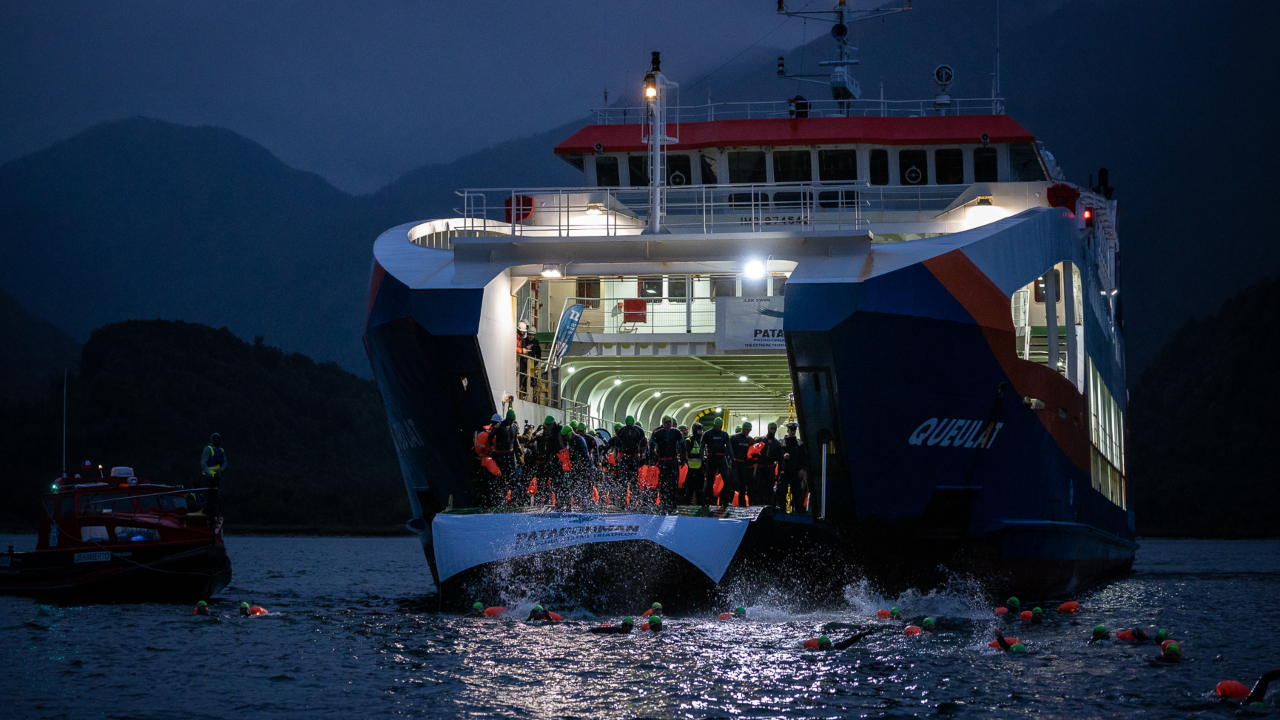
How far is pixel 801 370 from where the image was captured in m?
13.6

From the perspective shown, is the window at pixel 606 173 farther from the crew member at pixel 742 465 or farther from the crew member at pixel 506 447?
the crew member at pixel 506 447

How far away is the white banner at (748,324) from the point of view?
15.9 metres

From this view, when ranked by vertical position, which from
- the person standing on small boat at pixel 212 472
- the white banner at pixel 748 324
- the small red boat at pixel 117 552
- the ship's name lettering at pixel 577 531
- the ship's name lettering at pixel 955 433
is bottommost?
the small red boat at pixel 117 552

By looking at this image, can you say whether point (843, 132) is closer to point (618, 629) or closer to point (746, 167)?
point (746, 167)

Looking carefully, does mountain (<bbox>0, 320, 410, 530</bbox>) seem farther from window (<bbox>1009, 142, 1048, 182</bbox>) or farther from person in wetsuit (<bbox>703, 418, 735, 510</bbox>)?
person in wetsuit (<bbox>703, 418, 735, 510</bbox>)

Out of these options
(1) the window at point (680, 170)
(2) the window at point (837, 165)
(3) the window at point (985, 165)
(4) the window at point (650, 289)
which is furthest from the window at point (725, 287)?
(3) the window at point (985, 165)

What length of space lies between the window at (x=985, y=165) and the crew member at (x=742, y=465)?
7.67 meters

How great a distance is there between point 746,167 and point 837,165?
1492 millimetres

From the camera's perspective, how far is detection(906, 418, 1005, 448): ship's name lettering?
13.7 metres

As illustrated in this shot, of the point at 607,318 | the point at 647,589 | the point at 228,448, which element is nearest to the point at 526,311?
the point at 607,318

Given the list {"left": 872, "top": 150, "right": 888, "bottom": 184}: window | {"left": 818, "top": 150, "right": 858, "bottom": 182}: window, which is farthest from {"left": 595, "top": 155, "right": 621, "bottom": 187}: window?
{"left": 872, "top": 150, "right": 888, "bottom": 184}: window

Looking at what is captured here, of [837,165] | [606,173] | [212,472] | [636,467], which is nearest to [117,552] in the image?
[212,472]

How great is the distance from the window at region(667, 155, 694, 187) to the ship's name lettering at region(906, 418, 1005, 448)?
8.63 meters

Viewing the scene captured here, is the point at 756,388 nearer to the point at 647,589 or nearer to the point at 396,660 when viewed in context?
the point at 647,589
